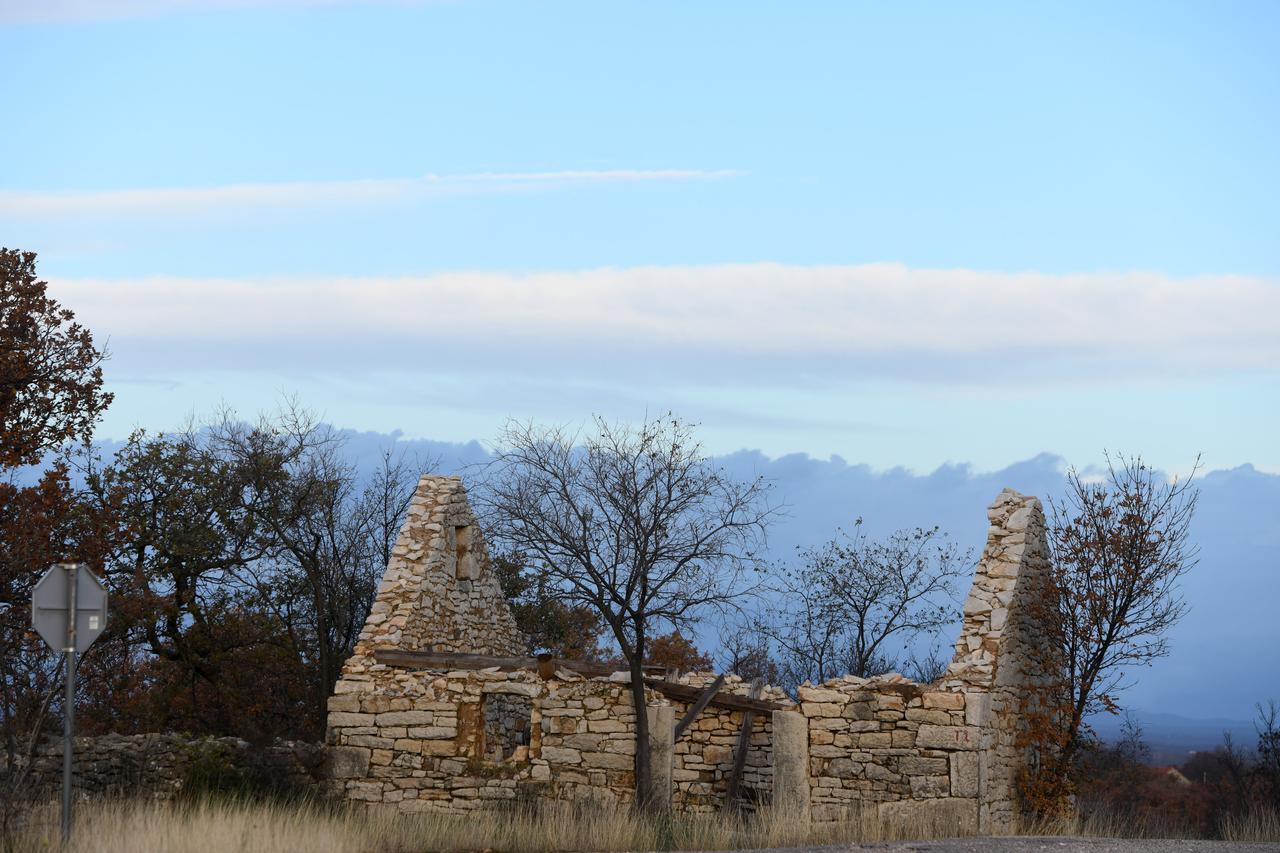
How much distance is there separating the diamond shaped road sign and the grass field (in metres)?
1.81

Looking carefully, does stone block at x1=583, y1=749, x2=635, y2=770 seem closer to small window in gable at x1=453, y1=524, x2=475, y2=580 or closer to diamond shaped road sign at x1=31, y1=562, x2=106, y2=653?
small window in gable at x1=453, y1=524, x2=475, y2=580

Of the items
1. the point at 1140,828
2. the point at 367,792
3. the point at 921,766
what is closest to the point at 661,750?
the point at 921,766

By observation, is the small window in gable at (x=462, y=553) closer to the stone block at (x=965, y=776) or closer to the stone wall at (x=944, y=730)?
the stone wall at (x=944, y=730)

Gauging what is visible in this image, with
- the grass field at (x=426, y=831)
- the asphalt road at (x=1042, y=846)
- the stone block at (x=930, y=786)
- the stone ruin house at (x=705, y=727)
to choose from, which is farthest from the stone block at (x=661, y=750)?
the asphalt road at (x=1042, y=846)

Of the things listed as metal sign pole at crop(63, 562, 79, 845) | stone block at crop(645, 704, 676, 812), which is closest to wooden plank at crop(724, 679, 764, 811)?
stone block at crop(645, 704, 676, 812)

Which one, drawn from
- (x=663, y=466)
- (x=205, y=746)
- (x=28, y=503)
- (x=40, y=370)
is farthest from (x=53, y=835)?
(x=40, y=370)

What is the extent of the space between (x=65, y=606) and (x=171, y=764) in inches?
203

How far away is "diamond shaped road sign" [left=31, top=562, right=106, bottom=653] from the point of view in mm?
13031

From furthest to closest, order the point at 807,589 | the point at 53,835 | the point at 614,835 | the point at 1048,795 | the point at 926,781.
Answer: the point at 807,589
the point at 1048,795
the point at 926,781
the point at 614,835
the point at 53,835

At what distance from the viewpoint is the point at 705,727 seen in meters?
17.5

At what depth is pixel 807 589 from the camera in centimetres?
2631

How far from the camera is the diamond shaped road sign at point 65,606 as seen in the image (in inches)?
513

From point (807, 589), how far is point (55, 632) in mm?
15957

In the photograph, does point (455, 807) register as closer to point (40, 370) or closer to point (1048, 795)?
point (1048, 795)
